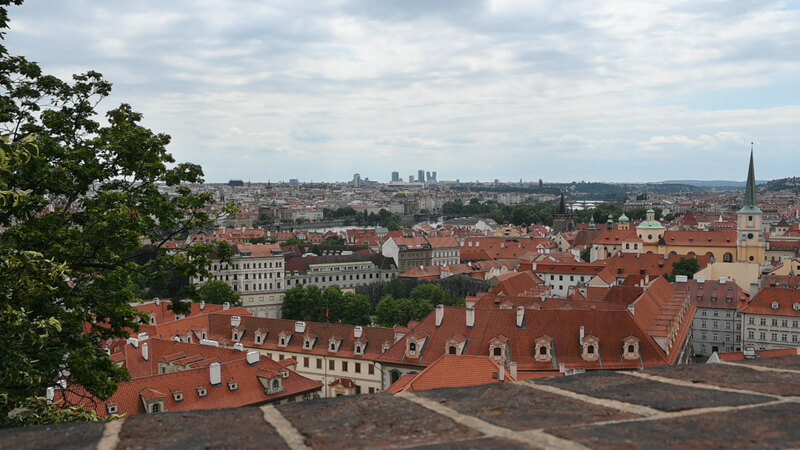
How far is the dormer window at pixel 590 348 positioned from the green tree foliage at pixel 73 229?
22.4 m

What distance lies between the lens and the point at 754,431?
3.61m

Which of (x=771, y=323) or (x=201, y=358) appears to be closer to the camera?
(x=201, y=358)

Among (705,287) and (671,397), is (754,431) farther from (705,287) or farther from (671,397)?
(705,287)

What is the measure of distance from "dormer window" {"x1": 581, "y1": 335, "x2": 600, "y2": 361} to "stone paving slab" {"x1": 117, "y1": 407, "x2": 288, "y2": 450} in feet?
93.7

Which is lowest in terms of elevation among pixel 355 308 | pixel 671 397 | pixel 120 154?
pixel 355 308

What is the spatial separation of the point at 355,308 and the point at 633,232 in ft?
187

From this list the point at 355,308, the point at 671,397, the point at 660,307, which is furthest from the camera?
the point at 355,308

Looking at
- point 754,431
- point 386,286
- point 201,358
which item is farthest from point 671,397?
point 386,286

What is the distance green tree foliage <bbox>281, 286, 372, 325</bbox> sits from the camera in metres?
59.0

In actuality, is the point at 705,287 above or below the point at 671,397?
below

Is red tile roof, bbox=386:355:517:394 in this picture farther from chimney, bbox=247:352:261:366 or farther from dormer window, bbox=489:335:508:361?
chimney, bbox=247:352:261:366

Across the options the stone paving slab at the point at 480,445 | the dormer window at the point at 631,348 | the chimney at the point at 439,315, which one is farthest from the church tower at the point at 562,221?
the stone paving slab at the point at 480,445

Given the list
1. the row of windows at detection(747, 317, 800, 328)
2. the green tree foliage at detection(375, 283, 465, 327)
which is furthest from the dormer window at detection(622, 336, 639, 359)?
the green tree foliage at detection(375, 283, 465, 327)

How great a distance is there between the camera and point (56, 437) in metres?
3.68
